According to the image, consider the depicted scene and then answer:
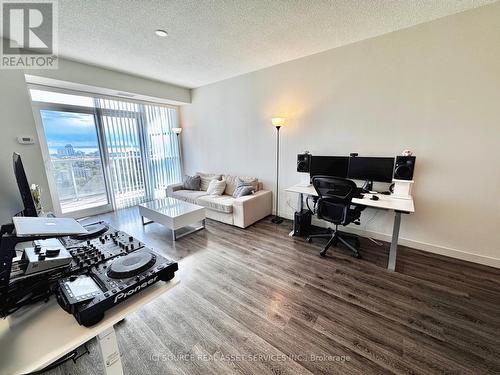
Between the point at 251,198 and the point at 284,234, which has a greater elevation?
the point at 251,198

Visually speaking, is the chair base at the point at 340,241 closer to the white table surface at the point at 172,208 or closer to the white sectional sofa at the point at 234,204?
the white sectional sofa at the point at 234,204

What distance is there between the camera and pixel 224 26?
238 cm

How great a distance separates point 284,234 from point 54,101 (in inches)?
187

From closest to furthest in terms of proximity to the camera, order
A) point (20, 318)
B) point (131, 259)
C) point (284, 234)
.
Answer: point (20, 318)
point (131, 259)
point (284, 234)

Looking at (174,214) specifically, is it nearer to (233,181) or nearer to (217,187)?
(217,187)

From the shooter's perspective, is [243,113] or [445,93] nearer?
[445,93]

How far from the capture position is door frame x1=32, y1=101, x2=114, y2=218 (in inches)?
139

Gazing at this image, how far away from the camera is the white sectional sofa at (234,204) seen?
355cm

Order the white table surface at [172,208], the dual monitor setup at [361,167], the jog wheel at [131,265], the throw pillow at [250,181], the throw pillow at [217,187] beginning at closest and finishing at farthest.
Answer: the jog wheel at [131,265]
the dual monitor setup at [361,167]
the white table surface at [172,208]
the throw pillow at [250,181]
the throw pillow at [217,187]

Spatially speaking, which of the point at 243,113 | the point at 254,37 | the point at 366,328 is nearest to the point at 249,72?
the point at 243,113

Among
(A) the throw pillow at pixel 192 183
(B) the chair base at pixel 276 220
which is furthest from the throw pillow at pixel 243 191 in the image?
(A) the throw pillow at pixel 192 183

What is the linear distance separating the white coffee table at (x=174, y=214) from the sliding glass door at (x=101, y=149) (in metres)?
1.57

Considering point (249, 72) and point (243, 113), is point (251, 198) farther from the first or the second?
point (249, 72)

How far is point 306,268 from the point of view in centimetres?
244
